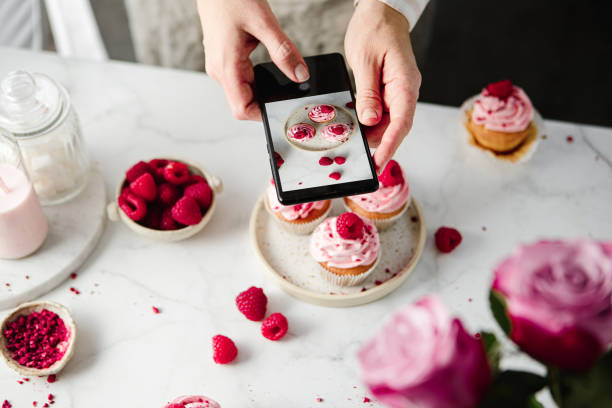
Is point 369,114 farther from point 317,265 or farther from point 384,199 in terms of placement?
point 317,265

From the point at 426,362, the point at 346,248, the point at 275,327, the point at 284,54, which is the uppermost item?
the point at 426,362

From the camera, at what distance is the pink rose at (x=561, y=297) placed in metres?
0.46

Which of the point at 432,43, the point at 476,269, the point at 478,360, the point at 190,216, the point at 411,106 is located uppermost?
the point at 478,360

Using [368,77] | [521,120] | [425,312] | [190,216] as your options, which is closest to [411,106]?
[368,77]

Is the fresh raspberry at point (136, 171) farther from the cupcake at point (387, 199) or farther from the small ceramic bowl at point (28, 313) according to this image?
the cupcake at point (387, 199)

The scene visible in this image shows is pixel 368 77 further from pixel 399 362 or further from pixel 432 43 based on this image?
pixel 432 43

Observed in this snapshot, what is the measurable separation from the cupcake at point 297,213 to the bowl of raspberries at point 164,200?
131 mm

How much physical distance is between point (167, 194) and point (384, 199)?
0.46 m

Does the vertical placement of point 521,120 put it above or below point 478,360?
below

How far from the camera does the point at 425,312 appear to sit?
0.46m

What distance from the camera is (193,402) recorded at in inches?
40.4

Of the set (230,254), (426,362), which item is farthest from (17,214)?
(426,362)

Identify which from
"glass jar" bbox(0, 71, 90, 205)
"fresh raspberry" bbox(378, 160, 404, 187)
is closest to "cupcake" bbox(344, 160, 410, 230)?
"fresh raspberry" bbox(378, 160, 404, 187)

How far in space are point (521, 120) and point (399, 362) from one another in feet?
3.61
